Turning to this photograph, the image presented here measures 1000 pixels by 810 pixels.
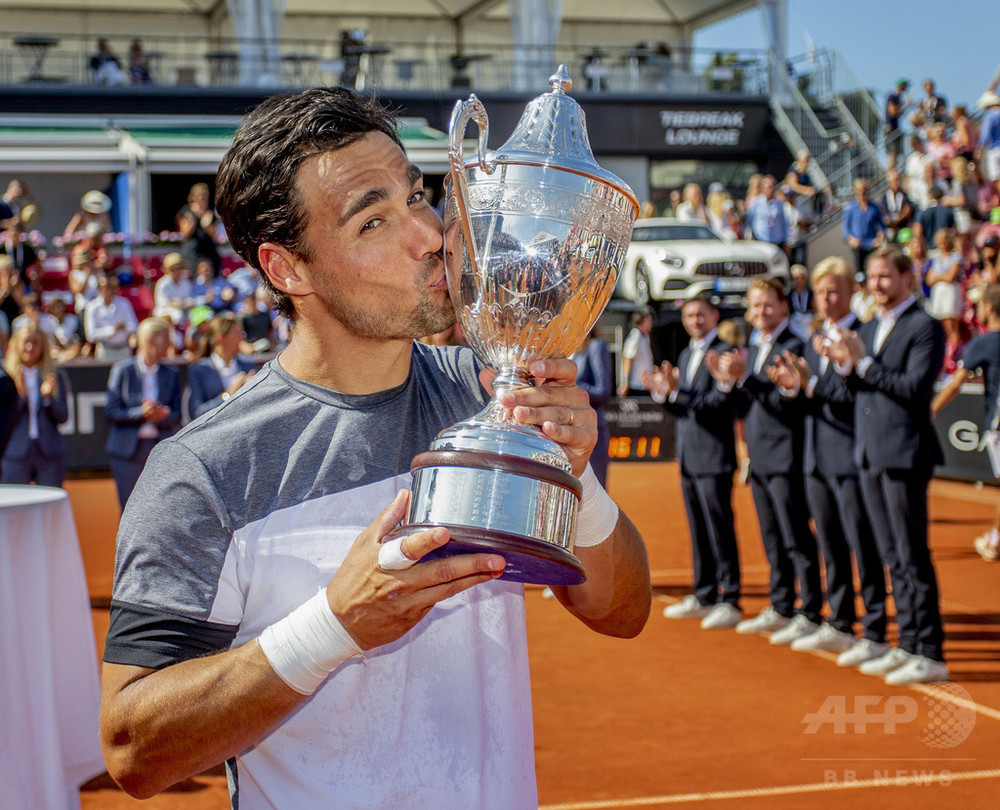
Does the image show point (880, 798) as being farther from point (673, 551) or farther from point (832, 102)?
point (832, 102)

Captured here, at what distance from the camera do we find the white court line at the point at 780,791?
4.19 meters

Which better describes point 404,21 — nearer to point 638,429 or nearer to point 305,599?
point 638,429

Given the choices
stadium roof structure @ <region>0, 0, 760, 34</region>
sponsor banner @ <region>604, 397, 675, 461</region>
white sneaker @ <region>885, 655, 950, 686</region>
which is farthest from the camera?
stadium roof structure @ <region>0, 0, 760, 34</region>

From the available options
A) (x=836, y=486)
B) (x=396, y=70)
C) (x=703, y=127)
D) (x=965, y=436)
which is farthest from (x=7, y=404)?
(x=703, y=127)

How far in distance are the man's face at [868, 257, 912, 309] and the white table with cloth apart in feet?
12.7

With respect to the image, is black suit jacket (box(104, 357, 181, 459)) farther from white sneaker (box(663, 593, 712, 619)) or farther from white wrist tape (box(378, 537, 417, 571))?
white wrist tape (box(378, 537, 417, 571))

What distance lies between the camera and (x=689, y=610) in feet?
23.6

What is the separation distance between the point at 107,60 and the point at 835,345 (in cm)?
2099

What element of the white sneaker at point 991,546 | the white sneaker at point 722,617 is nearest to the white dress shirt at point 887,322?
the white sneaker at point 722,617

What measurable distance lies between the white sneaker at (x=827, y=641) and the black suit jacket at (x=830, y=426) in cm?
86

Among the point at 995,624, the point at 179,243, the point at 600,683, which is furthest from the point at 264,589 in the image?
the point at 179,243

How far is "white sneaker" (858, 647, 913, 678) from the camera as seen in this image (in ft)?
18.7

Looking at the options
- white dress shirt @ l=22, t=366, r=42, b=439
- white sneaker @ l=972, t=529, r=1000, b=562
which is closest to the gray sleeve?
white dress shirt @ l=22, t=366, r=42, b=439

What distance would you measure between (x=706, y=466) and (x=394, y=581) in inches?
228
